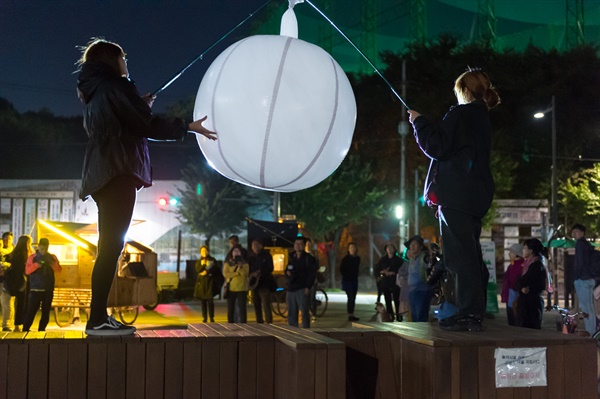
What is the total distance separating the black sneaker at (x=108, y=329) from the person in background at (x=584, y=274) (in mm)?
10174

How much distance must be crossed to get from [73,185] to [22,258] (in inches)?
1136

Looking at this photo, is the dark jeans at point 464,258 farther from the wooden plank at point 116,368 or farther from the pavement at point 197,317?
the pavement at point 197,317

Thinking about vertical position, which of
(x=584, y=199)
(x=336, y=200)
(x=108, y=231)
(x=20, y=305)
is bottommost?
(x=20, y=305)

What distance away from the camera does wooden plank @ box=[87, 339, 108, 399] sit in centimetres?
533

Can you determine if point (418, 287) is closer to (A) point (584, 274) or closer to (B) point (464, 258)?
(A) point (584, 274)

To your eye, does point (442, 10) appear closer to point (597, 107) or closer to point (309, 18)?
point (309, 18)

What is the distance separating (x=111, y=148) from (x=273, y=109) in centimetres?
118

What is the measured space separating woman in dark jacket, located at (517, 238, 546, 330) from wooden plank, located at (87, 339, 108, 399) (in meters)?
8.00

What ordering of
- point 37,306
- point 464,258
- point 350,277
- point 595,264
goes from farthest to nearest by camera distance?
point 350,277
point 37,306
point 595,264
point 464,258

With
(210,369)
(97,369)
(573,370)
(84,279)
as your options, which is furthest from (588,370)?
(84,279)

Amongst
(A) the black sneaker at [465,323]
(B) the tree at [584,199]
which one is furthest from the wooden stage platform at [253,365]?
(B) the tree at [584,199]

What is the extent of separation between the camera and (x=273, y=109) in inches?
234

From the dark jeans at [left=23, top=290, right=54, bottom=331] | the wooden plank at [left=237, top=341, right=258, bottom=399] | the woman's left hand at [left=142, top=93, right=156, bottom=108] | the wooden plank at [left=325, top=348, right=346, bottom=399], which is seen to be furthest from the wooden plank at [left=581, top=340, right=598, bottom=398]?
the dark jeans at [left=23, top=290, right=54, bottom=331]

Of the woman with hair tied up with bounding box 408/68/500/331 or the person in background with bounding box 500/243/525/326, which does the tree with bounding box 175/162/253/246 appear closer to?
the person in background with bounding box 500/243/525/326
